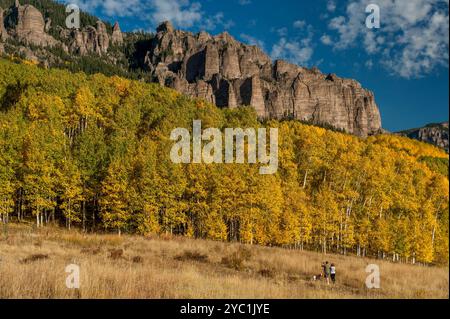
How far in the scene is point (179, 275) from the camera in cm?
1616

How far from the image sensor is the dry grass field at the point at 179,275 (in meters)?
11.8

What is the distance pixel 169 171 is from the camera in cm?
5188

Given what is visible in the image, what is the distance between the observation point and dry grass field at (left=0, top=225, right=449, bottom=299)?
38.7 ft
